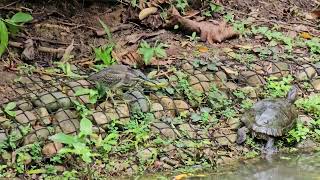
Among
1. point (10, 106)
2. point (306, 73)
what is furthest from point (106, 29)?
point (306, 73)

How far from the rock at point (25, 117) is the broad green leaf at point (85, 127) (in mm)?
539

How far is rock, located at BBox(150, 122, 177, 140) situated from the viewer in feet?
16.9

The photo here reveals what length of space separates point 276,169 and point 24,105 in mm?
2286

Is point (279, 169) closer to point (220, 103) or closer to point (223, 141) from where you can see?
point (223, 141)

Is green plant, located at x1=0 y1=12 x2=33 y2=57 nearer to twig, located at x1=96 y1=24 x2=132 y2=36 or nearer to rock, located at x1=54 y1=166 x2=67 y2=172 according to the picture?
twig, located at x1=96 y1=24 x2=132 y2=36

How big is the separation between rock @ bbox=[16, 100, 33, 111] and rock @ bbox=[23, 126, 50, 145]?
281 millimetres

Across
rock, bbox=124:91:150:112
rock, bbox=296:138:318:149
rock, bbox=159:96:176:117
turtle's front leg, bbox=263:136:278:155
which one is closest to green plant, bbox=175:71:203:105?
rock, bbox=159:96:176:117

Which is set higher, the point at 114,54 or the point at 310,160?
the point at 114,54

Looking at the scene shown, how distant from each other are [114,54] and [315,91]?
87.3 inches

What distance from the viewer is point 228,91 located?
591cm

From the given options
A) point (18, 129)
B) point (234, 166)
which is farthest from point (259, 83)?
point (18, 129)

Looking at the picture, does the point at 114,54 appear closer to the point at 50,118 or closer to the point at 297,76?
the point at 50,118

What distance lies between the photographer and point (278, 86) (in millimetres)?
6094

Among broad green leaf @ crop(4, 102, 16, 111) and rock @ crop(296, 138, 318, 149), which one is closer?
broad green leaf @ crop(4, 102, 16, 111)
